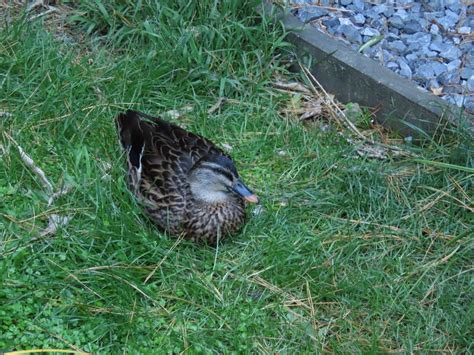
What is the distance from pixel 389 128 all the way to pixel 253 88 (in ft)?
2.95

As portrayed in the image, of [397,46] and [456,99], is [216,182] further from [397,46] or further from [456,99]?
[397,46]

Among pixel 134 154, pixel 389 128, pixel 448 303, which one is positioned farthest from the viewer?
pixel 389 128

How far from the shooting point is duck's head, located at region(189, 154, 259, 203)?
16.9 ft

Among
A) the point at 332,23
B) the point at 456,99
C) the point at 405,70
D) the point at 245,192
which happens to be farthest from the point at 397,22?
the point at 245,192

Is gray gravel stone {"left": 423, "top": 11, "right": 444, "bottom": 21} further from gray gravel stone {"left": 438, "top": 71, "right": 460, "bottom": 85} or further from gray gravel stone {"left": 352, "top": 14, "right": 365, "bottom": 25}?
gray gravel stone {"left": 438, "top": 71, "right": 460, "bottom": 85}

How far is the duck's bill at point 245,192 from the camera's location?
514 centimetres

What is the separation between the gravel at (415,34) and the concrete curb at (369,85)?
0.65 ft

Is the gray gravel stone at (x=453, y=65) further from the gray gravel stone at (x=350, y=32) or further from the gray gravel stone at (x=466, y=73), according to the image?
the gray gravel stone at (x=350, y=32)

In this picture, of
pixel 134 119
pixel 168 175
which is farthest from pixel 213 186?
pixel 134 119

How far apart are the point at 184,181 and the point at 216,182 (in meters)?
0.19

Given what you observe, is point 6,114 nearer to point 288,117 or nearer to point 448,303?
point 288,117

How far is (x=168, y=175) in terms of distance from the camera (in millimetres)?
5332

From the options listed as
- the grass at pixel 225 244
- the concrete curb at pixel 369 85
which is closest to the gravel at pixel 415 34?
the concrete curb at pixel 369 85

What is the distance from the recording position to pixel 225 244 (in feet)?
17.1
